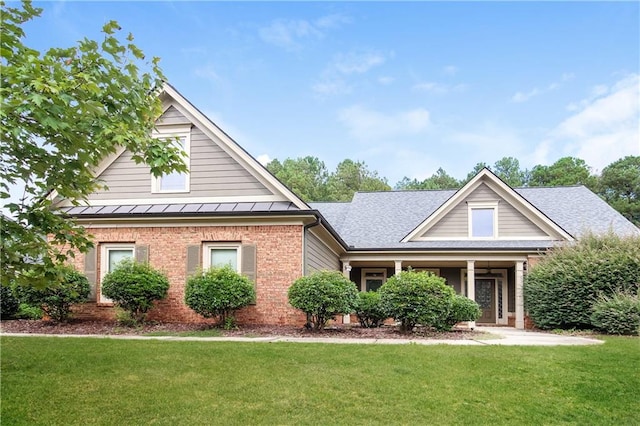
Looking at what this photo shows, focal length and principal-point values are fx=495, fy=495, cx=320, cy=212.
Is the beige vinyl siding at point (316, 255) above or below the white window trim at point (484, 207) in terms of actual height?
below

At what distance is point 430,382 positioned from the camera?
611cm

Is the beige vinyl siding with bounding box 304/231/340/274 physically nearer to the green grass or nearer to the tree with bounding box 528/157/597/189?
the green grass

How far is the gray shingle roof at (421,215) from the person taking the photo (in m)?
17.2

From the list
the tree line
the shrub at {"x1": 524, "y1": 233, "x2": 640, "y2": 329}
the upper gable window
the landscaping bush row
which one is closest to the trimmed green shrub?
the landscaping bush row

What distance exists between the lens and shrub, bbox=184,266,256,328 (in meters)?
11.1

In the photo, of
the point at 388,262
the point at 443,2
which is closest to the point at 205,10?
the point at 443,2

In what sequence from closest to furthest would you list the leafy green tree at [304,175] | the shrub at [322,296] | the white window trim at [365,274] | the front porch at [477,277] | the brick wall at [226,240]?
the shrub at [322,296], the brick wall at [226,240], the front porch at [477,277], the white window trim at [365,274], the leafy green tree at [304,175]

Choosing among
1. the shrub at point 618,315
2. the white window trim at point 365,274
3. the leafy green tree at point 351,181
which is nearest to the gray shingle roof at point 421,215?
the white window trim at point 365,274

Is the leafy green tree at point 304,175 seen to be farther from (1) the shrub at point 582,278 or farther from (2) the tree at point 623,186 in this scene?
(1) the shrub at point 582,278

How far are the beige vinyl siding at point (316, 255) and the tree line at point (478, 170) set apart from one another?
69.2 feet

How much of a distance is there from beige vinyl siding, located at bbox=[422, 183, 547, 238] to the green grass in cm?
898

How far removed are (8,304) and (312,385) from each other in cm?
1212

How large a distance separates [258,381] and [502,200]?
532 inches

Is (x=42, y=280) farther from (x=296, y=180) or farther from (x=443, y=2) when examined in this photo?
(x=296, y=180)
